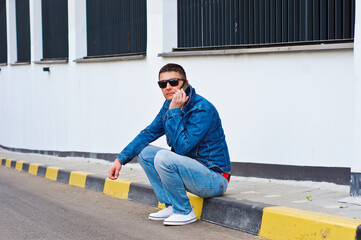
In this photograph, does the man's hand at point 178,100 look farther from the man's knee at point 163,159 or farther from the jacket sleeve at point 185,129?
the man's knee at point 163,159

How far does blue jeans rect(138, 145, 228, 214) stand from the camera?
5.35 m

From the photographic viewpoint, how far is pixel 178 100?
531 cm

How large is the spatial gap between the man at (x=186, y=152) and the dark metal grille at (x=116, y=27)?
4.95 m

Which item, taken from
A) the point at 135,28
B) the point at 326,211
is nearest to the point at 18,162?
the point at 135,28

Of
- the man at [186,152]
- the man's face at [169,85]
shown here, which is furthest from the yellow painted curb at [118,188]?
the man's face at [169,85]

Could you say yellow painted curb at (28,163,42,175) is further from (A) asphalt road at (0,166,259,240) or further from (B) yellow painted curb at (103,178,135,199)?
(B) yellow painted curb at (103,178,135,199)

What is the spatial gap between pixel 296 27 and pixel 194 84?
1.97m

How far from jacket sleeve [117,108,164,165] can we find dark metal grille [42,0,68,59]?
25.6 ft

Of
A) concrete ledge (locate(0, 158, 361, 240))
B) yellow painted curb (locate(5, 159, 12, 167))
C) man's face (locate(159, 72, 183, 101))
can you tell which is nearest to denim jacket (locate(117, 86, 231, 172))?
man's face (locate(159, 72, 183, 101))

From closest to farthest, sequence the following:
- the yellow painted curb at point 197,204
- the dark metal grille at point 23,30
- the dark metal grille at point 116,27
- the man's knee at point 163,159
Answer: the man's knee at point 163,159, the yellow painted curb at point 197,204, the dark metal grille at point 116,27, the dark metal grille at point 23,30

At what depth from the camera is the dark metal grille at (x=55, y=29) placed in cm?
1352

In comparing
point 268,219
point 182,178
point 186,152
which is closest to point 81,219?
point 182,178

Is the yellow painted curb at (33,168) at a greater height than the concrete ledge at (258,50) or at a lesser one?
lesser

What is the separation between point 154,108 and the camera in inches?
389
